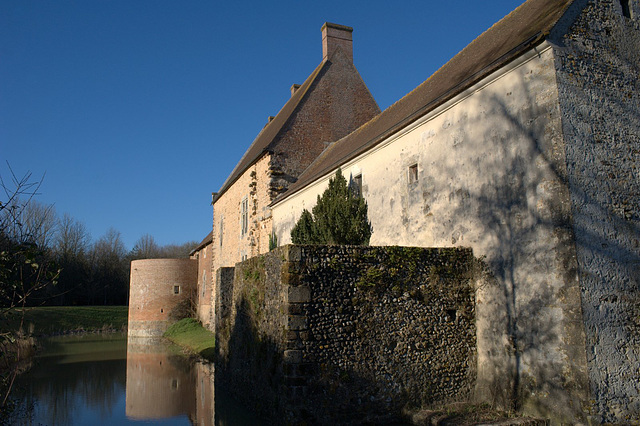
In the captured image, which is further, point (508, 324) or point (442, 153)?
point (442, 153)

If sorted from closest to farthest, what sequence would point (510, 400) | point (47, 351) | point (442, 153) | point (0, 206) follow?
point (0, 206), point (510, 400), point (442, 153), point (47, 351)

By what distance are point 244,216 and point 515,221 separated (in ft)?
57.0

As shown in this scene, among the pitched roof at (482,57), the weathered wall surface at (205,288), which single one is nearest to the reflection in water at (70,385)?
the weathered wall surface at (205,288)

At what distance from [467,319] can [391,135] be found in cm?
492

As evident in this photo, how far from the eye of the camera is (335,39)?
24156mm

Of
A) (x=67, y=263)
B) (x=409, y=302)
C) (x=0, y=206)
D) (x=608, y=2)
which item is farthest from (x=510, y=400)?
(x=67, y=263)

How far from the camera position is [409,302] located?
9055mm

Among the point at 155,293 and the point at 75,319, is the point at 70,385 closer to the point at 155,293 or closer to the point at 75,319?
the point at 155,293

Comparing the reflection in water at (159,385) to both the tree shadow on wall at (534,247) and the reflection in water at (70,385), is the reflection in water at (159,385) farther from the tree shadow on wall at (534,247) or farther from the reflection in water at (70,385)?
the tree shadow on wall at (534,247)

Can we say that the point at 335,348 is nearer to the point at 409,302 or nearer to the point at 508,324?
the point at 409,302

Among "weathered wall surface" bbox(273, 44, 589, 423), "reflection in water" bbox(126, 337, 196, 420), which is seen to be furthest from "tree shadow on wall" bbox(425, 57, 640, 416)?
"reflection in water" bbox(126, 337, 196, 420)

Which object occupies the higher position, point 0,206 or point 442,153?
point 442,153

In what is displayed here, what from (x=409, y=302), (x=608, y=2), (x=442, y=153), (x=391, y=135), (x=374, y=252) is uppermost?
(x=608, y=2)

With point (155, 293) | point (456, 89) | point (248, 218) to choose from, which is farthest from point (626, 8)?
point (155, 293)
